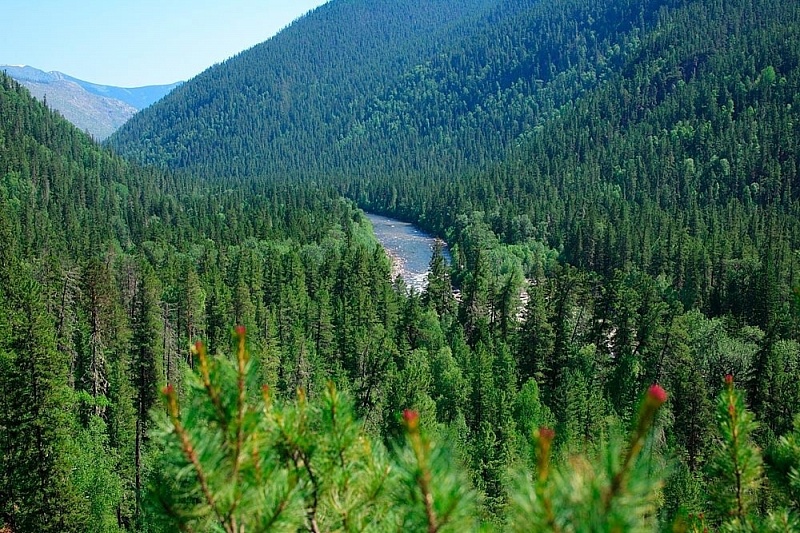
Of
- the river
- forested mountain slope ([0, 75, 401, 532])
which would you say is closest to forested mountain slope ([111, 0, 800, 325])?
the river

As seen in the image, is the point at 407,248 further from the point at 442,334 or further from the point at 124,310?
the point at 124,310

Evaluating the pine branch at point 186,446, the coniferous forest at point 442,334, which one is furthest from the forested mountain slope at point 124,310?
the pine branch at point 186,446

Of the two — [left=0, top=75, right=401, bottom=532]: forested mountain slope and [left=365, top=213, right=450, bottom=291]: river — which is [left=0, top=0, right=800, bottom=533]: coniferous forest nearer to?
[left=0, top=75, right=401, bottom=532]: forested mountain slope

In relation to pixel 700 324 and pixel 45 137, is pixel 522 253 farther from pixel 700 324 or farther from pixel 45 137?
pixel 45 137

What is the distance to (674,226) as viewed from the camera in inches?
3349

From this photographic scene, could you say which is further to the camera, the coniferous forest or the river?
the river

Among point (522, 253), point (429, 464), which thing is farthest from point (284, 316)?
point (429, 464)

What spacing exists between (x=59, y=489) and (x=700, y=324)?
44395 millimetres

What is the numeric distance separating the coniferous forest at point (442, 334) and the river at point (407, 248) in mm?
4849

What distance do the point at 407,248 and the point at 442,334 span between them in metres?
56.8

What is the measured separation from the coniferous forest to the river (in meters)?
4.85

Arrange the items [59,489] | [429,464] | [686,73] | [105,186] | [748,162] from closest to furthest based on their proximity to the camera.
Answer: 1. [429,464]
2. [59,489]
3. [748,162]
4. [105,186]
5. [686,73]

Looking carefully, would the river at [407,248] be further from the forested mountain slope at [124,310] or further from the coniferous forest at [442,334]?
the forested mountain slope at [124,310]

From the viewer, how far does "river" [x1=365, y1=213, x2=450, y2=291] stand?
87.6 metres
